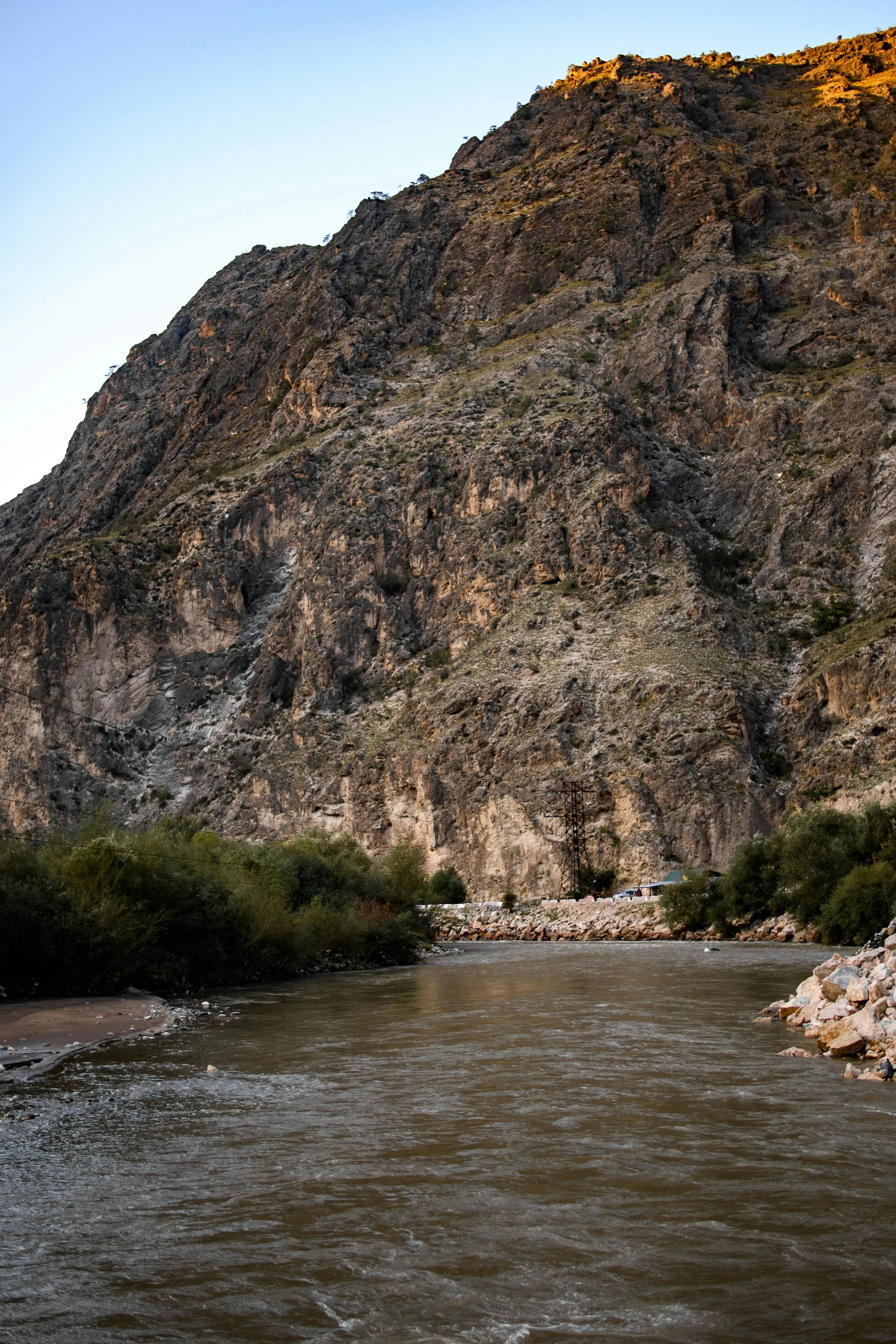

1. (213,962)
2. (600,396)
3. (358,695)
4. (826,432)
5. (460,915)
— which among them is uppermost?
(600,396)

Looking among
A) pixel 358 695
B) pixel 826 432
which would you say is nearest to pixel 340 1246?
pixel 358 695

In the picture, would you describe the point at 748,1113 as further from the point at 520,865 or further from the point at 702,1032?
the point at 520,865

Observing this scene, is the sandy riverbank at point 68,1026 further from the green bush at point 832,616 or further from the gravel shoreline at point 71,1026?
the green bush at point 832,616

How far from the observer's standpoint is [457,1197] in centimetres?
863

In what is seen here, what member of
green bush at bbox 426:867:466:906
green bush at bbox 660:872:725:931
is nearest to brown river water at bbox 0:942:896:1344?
green bush at bbox 660:872:725:931

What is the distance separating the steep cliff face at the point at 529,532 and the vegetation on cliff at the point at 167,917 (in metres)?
29.1

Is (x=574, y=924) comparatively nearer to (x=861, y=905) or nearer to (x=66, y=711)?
(x=861, y=905)

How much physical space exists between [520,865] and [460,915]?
674cm

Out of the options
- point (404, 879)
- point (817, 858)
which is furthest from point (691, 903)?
point (404, 879)

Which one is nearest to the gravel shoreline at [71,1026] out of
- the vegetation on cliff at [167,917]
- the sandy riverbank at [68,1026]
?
the sandy riverbank at [68,1026]

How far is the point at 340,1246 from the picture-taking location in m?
7.50

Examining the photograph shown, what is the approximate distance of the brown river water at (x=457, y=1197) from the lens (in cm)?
630

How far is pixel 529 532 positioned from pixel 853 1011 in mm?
69616

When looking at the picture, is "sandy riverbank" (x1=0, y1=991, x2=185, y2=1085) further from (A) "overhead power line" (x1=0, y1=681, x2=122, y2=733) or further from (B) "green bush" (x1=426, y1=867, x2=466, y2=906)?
(A) "overhead power line" (x1=0, y1=681, x2=122, y2=733)
